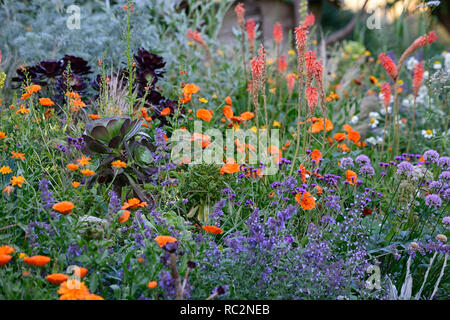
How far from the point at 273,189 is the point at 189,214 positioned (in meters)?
0.55

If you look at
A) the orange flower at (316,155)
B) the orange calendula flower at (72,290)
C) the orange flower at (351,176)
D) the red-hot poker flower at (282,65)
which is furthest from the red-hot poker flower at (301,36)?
the orange calendula flower at (72,290)

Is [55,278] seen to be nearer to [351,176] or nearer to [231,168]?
[231,168]

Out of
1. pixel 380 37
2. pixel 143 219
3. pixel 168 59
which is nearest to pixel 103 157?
pixel 143 219

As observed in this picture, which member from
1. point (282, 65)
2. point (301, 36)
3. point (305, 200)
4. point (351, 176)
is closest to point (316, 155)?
point (351, 176)

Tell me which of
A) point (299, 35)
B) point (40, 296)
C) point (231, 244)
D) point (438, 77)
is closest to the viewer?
point (40, 296)

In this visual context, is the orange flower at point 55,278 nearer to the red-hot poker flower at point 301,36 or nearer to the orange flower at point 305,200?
the orange flower at point 305,200

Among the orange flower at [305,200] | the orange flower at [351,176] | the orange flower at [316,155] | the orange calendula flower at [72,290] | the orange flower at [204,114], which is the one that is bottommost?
the orange calendula flower at [72,290]

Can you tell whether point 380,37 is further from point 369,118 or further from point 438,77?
point 438,77

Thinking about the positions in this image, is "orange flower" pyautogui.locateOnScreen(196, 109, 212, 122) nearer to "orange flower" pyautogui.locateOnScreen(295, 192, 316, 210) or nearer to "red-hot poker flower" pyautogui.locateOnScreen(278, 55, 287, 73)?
"orange flower" pyautogui.locateOnScreen(295, 192, 316, 210)

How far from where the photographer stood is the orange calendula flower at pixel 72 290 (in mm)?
1735

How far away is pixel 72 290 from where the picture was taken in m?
1.75

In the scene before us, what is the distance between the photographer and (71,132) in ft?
10.5

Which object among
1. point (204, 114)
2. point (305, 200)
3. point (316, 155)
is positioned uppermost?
point (204, 114)

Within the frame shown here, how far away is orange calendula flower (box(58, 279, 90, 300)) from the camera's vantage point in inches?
68.3
